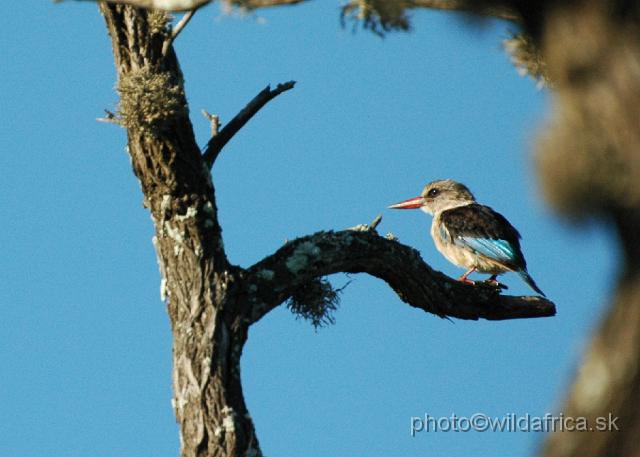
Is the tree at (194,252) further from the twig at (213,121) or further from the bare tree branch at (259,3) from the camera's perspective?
the bare tree branch at (259,3)

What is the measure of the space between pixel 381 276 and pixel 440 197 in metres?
3.16

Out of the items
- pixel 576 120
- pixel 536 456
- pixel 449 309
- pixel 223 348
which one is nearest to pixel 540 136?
pixel 576 120

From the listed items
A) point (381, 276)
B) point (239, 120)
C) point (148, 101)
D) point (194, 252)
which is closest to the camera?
point (148, 101)

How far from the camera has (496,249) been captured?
24.3ft

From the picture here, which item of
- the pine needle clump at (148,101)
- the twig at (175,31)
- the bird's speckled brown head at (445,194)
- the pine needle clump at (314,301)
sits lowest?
the pine needle clump at (314,301)

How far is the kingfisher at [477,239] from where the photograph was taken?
7379 millimetres

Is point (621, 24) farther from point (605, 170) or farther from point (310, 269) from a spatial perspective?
point (310, 269)

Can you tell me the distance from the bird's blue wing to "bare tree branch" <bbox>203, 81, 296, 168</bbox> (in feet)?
9.07

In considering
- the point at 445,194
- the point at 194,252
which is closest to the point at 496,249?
the point at 445,194

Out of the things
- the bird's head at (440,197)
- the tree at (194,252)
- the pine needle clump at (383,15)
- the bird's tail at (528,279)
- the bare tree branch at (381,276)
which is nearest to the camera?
the pine needle clump at (383,15)

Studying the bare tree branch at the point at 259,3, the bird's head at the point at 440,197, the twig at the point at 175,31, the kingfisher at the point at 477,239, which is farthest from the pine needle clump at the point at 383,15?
the bird's head at the point at 440,197

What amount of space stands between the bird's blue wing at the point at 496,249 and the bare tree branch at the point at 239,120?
276 cm

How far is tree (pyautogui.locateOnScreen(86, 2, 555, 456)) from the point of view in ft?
15.2

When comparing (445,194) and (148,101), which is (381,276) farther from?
(445,194)
